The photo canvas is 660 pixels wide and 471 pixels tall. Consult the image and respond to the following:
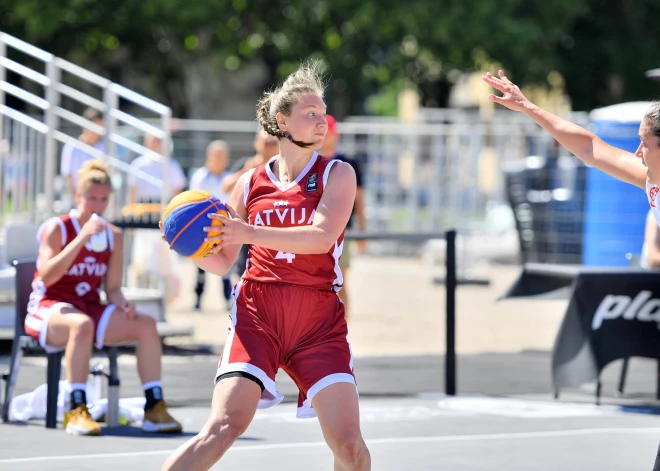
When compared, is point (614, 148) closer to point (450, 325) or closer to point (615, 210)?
point (450, 325)

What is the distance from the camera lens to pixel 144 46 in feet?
113

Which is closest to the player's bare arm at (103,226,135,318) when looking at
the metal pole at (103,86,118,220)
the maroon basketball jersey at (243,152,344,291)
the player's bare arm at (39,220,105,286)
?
the player's bare arm at (39,220,105,286)

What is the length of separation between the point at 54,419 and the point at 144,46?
1079 inches

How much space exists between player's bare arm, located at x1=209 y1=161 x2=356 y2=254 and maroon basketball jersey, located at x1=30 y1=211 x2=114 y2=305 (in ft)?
10.3

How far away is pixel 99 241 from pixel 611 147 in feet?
12.1

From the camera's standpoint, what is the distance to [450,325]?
380 inches

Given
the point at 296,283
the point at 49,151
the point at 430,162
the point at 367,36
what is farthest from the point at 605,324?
the point at 367,36

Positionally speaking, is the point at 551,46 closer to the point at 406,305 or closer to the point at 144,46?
the point at 144,46

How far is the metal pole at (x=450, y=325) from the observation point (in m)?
→ 9.59

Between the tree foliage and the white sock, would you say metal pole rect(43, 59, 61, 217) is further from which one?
the tree foliage

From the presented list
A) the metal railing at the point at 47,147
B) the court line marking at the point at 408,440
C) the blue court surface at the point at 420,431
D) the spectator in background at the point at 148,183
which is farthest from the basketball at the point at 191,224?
the spectator in background at the point at 148,183

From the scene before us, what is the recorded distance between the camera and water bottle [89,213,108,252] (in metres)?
8.12

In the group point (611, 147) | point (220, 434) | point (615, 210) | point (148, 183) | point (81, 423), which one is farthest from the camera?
point (148, 183)

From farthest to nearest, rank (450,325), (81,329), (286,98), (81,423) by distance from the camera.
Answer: (450,325) < (81,329) < (81,423) < (286,98)
